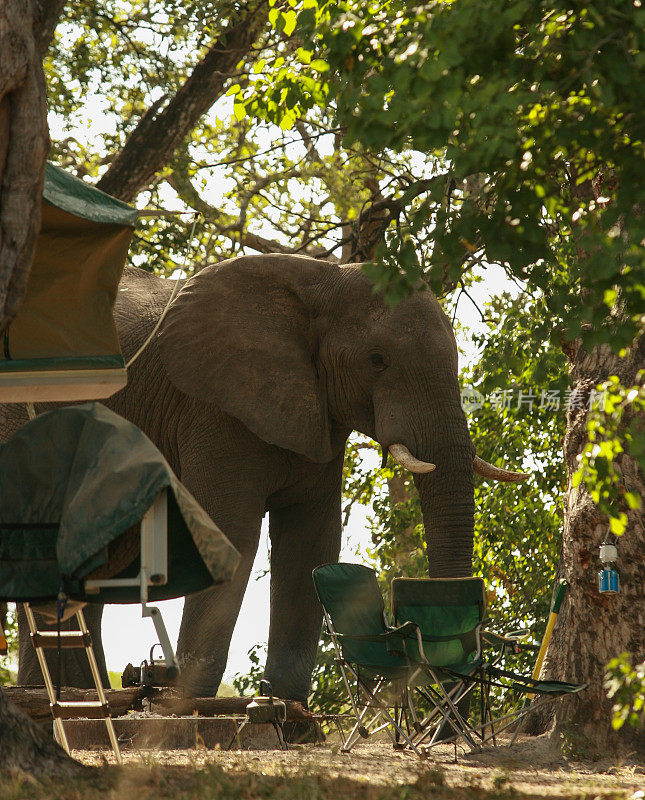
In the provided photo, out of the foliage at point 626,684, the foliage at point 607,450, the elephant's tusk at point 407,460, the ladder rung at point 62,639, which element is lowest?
the foliage at point 626,684

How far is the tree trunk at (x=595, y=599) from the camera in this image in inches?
247

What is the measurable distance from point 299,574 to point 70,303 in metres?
3.72

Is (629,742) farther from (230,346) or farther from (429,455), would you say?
(230,346)

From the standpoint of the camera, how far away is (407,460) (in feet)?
26.0

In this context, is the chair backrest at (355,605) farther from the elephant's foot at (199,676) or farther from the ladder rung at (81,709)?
the ladder rung at (81,709)

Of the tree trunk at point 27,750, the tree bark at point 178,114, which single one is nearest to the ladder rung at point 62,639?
the tree trunk at point 27,750

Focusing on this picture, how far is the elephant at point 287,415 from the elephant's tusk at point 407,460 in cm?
2

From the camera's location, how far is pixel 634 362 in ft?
21.1

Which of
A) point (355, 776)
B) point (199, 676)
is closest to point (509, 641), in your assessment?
point (199, 676)

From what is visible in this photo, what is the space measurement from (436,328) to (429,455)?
1004mm

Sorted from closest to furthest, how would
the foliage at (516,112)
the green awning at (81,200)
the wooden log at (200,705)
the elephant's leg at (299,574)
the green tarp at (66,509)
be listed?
→ the foliage at (516,112) → the green tarp at (66,509) → the green awning at (81,200) → the wooden log at (200,705) → the elephant's leg at (299,574)

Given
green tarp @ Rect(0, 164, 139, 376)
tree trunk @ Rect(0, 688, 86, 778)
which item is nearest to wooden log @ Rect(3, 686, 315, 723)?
green tarp @ Rect(0, 164, 139, 376)

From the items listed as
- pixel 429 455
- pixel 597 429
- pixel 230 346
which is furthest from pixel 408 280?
pixel 230 346

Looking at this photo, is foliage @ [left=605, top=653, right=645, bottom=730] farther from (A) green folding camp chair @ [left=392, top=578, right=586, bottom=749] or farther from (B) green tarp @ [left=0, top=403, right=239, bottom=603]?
(A) green folding camp chair @ [left=392, top=578, right=586, bottom=749]
